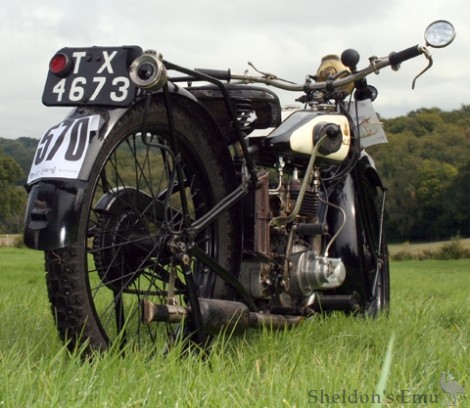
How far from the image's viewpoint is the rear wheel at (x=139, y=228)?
254 cm

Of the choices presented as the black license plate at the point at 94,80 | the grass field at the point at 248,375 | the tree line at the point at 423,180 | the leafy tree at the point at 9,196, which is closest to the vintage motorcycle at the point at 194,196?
the black license plate at the point at 94,80

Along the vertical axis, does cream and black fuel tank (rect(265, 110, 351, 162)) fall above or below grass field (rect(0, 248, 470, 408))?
above

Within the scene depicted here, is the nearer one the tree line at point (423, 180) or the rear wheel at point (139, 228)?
the rear wheel at point (139, 228)

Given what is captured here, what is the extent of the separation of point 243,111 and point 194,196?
0.44 m

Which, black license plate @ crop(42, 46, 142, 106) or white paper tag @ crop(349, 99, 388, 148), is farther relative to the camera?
→ white paper tag @ crop(349, 99, 388, 148)

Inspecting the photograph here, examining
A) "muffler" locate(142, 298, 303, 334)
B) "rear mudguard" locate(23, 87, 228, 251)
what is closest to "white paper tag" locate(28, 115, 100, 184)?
"rear mudguard" locate(23, 87, 228, 251)

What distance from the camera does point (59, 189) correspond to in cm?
250

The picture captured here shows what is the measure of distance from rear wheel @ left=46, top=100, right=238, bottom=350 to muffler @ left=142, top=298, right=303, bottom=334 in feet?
0.24

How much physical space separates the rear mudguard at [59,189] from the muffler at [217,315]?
1.26ft

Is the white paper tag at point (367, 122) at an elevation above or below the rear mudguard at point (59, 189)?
above

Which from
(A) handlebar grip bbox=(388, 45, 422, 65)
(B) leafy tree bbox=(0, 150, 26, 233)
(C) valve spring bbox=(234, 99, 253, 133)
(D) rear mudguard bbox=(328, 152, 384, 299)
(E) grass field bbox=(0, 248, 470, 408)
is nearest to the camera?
(E) grass field bbox=(0, 248, 470, 408)

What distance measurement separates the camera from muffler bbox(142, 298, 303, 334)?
2.65 meters

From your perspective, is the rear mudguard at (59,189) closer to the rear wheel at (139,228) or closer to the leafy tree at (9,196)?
the rear wheel at (139,228)

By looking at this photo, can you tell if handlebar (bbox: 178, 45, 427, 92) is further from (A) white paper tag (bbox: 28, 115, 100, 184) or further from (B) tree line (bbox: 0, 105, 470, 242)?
(B) tree line (bbox: 0, 105, 470, 242)
